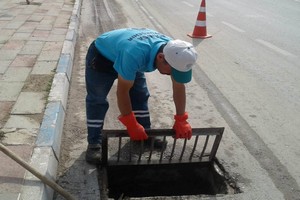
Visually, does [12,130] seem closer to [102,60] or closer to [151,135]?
[102,60]

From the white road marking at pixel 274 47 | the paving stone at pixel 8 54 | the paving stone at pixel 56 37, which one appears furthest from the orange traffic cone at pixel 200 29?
the paving stone at pixel 8 54

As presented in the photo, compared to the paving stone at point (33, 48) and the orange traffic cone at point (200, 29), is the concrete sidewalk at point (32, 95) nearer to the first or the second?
the paving stone at point (33, 48)

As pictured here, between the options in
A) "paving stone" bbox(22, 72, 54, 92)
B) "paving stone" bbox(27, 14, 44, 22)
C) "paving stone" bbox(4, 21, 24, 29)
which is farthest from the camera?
"paving stone" bbox(27, 14, 44, 22)

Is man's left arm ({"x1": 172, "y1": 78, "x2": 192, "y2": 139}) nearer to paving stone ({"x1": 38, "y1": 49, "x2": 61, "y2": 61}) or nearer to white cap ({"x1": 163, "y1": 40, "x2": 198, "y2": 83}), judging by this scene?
white cap ({"x1": 163, "y1": 40, "x2": 198, "y2": 83})

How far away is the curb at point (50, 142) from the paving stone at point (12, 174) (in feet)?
0.15

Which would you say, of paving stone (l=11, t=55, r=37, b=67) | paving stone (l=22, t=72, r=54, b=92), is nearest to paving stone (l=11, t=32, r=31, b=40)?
paving stone (l=11, t=55, r=37, b=67)

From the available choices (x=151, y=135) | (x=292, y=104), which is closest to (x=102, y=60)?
(x=151, y=135)

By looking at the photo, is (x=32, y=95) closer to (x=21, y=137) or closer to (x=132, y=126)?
(x=21, y=137)

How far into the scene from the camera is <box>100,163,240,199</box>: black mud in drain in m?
3.30

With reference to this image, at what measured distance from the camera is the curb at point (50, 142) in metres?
2.52

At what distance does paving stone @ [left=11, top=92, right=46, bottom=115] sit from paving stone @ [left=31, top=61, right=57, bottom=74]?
0.72 m

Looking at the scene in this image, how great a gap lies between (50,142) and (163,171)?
114 centimetres

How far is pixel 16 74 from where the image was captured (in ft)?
14.7

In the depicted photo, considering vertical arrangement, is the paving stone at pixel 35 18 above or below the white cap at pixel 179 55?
below
